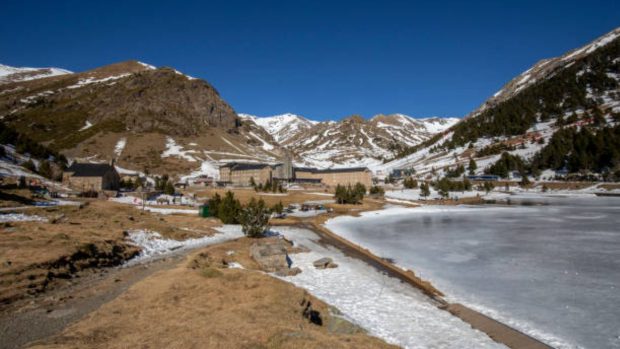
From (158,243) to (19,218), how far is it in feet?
43.0

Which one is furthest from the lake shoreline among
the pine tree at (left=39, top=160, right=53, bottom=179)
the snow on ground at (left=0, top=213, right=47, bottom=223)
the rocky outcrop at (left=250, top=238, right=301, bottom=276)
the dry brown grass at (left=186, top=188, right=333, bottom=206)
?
the pine tree at (left=39, top=160, right=53, bottom=179)

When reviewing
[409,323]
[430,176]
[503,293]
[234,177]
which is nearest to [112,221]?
[409,323]

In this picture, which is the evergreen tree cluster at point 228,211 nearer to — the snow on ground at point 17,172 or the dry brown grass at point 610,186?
the snow on ground at point 17,172

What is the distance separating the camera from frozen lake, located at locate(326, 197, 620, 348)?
15359 mm

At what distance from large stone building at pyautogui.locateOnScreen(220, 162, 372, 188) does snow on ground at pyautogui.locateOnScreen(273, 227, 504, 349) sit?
432 feet

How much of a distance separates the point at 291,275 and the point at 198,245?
13.1 m

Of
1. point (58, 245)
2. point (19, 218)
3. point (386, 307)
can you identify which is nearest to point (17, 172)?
point (19, 218)

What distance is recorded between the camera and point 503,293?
771 inches

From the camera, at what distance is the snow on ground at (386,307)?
46.0 feet

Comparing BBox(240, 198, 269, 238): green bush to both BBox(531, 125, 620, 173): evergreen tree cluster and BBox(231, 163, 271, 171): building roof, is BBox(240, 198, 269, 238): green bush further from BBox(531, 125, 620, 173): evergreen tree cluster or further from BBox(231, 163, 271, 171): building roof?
BBox(531, 125, 620, 173): evergreen tree cluster

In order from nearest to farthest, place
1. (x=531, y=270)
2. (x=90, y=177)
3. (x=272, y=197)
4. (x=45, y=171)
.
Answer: (x=531, y=270) → (x=90, y=177) → (x=45, y=171) → (x=272, y=197)

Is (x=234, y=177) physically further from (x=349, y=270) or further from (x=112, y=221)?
(x=349, y=270)

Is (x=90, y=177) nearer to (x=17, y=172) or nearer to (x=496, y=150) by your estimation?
(x=17, y=172)

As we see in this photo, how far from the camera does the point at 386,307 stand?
17594mm
